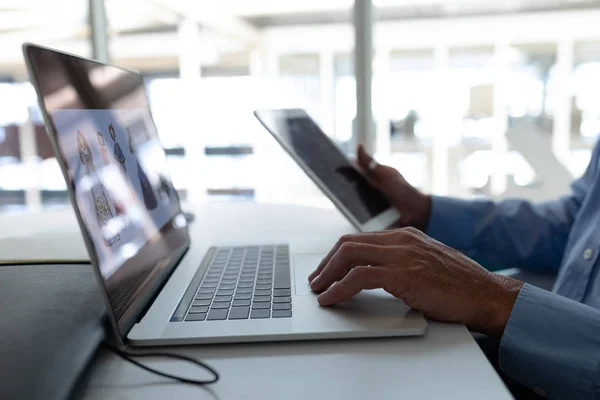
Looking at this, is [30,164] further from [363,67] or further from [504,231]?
[504,231]

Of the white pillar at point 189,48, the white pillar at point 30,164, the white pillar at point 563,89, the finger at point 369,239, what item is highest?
Result: the white pillar at point 189,48

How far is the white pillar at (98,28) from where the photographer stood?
2.56m

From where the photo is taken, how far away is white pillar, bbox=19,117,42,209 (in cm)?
372

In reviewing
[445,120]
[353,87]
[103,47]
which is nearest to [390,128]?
[445,120]

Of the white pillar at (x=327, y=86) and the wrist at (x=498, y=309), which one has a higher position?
the white pillar at (x=327, y=86)

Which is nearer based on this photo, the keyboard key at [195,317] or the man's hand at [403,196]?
the keyboard key at [195,317]

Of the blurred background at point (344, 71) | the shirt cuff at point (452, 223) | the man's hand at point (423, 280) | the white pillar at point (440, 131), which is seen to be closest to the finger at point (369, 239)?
the man's hand at point (423, 280)

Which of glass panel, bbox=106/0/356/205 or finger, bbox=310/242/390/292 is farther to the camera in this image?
glass panel, bbox=106/0/356/205

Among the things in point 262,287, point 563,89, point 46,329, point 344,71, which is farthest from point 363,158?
point 563,89

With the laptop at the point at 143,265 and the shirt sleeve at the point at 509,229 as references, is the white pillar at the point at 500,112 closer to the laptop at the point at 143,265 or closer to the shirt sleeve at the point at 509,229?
the shirt sleeve at the point at 509,229

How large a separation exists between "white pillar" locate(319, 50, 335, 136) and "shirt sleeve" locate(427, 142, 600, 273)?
1852mm

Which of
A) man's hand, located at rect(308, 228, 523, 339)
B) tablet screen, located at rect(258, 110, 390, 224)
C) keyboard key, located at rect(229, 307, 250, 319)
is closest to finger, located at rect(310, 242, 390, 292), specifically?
man's hand, located at rect(308, 228, 523, 339)

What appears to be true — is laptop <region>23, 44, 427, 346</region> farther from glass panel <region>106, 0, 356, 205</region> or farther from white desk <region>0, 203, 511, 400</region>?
glass panel <region>106, 0, 356, 205</region>

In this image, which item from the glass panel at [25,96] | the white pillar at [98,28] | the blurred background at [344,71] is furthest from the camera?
the blurred background at [344,71]
